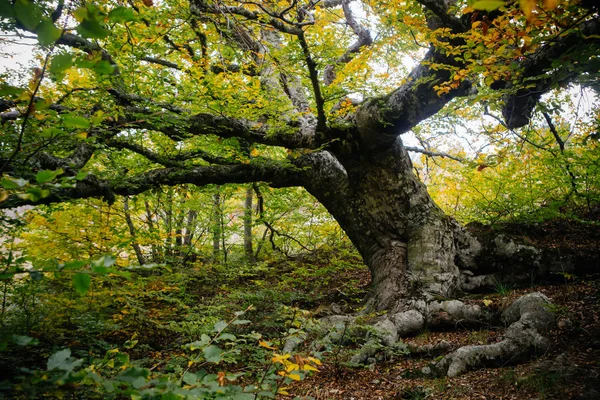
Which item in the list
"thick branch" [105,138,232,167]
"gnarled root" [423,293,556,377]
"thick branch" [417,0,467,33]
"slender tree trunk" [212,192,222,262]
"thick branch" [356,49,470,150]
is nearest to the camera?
"gnarled root" [423,293,556,377]

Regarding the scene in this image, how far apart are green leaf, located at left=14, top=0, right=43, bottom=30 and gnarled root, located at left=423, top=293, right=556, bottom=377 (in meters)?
3.67

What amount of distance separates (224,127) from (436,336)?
439 centimetres

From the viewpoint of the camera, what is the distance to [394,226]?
5402 millimetres

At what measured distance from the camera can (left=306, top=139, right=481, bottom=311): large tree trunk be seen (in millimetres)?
4820

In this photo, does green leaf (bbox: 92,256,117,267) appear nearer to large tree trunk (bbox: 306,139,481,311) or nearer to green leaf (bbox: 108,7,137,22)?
green leaf (bbox: 108,7,137,22)

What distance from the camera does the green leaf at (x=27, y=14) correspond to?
2.70ft

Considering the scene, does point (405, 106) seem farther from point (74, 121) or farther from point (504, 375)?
point (74, 121)

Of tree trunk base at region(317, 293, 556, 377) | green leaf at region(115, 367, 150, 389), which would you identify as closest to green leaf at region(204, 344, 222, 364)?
green leaf at region(115, 367, 150, 389)

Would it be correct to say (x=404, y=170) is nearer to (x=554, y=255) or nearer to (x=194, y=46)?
(x=554, y=255)

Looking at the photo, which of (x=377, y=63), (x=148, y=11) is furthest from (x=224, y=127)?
(x=377, y=63)

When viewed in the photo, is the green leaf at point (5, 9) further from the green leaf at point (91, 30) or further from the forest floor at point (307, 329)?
the forest floor at point (307, 329)

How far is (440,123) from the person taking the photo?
7.29 metres

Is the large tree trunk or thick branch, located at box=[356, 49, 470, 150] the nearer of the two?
thick branch, located at box=[356, 49, 470, 150]

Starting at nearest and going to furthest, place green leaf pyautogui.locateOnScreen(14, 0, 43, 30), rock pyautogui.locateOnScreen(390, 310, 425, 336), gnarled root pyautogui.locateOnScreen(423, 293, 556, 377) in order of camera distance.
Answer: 1. green leaf pyautogui.locateOnScreen(14, 0, 43, 30)
2. gnarled root pyautogui.locateOnScreen(423, 293, 556, 377)
3. rock pyautogui.locateOnScreen(390, 310, 425, 336)
